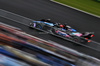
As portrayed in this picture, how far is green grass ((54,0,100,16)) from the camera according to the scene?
12.0 m

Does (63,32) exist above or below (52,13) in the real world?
below

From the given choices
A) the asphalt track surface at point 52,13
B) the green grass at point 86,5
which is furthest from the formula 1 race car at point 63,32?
the green grass at point 86,5

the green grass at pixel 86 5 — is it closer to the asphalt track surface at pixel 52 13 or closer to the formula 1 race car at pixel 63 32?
the asphalt track surface at pixel 52 13

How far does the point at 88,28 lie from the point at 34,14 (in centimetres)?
465

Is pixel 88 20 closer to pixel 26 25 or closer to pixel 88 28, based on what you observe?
pixel 88 28

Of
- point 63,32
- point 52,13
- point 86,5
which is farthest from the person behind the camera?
point 86,5

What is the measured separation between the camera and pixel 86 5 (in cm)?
1238

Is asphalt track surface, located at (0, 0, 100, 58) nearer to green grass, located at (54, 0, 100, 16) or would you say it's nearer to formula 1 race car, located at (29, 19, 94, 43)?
green grass, located at (54, 0, 100, 16)

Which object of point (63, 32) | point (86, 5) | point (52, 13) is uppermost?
point (86, 5)

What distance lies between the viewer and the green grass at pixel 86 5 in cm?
1195

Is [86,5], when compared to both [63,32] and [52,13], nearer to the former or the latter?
[52,13]

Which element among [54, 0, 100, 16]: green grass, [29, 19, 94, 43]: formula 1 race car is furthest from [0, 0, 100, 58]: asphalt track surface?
[29, 19, 94, 43]: formula 1 race car

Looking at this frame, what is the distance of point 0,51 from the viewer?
6.36 m

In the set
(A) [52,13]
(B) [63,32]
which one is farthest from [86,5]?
(B) [63,32]
